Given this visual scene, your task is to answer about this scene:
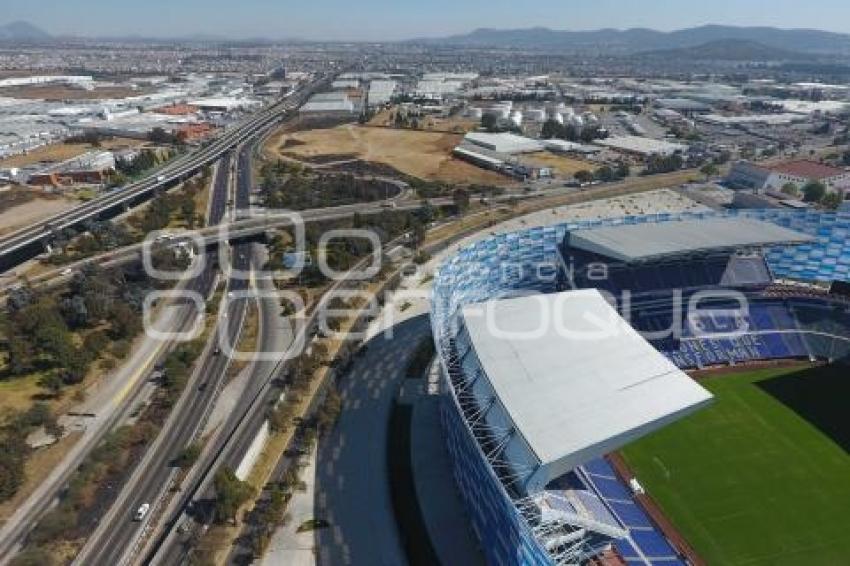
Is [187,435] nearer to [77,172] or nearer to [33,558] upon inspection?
[33,558]

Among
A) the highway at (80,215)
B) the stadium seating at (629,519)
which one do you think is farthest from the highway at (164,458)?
the highway at (80,215)

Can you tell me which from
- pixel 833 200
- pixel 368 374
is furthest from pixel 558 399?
pixel 833 200

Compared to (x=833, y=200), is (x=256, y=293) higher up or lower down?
lower down

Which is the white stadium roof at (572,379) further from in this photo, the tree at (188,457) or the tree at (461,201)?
the tree at (461,201)

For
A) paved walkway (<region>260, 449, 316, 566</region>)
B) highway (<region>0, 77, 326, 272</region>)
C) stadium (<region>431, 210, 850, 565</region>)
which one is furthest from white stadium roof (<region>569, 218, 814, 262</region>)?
highway (<region>0, 77, 326, 272</region>)

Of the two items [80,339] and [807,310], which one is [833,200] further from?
[80,339]

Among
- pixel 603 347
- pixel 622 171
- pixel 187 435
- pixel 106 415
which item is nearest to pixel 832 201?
pixel 622 171
